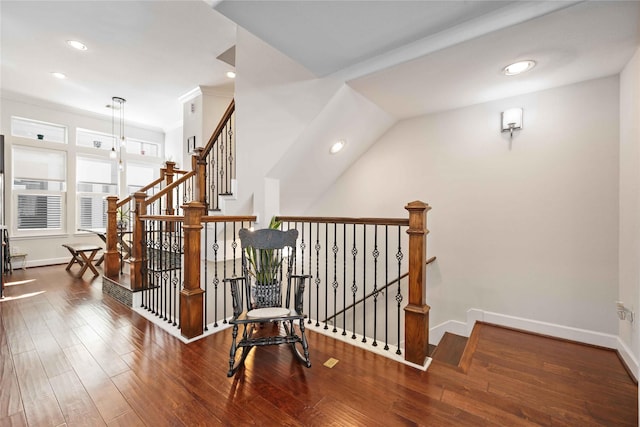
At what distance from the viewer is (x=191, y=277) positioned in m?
2.57

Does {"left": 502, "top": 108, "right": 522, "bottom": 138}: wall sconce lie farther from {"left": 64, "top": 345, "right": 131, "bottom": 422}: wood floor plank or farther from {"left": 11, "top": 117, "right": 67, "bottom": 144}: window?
{"left": 11, "top": 117, "right": 67, "bottom": 144}: window

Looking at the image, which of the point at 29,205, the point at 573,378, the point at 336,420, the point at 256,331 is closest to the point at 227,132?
the point at 256,331

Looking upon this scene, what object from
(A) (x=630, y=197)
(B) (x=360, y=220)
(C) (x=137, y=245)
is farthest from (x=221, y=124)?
(A) (x=630, y=197)

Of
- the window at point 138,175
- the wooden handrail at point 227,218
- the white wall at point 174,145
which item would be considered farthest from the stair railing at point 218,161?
the window at point 138,175

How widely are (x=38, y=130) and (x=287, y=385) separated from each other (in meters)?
7.57

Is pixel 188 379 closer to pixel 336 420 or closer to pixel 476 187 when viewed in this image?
pixel 336 420

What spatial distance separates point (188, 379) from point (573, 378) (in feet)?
9.24

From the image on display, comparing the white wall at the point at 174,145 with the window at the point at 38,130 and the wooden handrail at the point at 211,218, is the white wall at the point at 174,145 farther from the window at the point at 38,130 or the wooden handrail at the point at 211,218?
the wooden handrail at the point at 211,218

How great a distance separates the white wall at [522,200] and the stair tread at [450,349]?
0.81 ft

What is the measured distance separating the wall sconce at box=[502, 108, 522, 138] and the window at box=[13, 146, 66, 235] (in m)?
8.26

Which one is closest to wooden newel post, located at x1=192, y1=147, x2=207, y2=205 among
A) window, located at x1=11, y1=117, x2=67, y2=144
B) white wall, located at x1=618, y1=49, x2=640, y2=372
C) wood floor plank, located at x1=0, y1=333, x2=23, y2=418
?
wood floor plank, located at x1=0, y1=333, x2=23, y2=418

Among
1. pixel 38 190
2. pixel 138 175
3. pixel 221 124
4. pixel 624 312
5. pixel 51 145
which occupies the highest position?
pixel 51 145

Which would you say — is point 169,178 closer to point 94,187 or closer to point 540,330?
point 94,187

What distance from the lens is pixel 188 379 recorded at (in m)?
1.95
